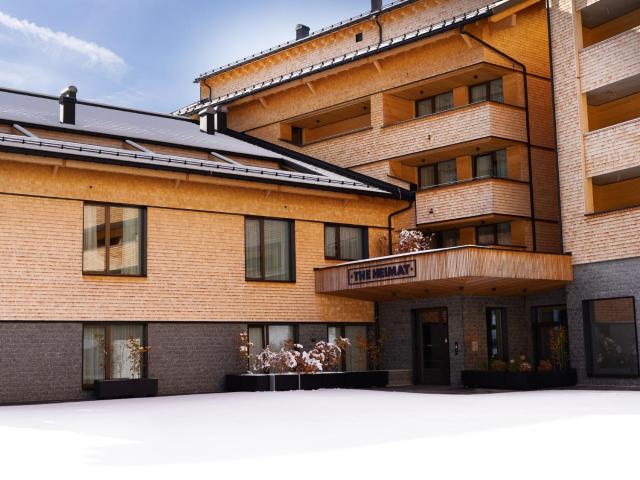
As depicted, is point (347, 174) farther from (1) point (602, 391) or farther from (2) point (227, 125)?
(1) point (602, 391)

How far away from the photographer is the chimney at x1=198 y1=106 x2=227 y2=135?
32781 millimetres

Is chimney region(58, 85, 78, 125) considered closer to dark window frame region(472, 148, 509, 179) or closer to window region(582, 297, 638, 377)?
dark window frame region(472, 148, 509, 179)

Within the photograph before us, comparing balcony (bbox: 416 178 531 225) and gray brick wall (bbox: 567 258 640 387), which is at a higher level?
balcony (bbox: 416 178 531 225)

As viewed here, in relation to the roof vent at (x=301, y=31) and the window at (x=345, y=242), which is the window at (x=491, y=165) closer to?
the window at (x=345, y=242)

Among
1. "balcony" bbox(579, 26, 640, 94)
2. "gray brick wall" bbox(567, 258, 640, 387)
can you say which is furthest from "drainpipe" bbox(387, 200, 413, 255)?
"balcony" bbox(579, 26, 640, 94)

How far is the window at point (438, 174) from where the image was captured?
3133cm

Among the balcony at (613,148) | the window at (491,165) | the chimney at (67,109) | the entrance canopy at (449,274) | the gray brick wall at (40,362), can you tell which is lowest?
the gray brick wall at (40,362)

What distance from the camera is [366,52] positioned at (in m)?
31.4

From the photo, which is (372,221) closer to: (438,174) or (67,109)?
(438,174)

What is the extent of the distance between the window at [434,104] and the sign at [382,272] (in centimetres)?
789

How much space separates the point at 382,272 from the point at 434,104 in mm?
8884

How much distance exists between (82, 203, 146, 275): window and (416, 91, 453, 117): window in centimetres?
1226

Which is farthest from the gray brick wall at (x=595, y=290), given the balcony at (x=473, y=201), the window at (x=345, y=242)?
the window at (x=345, y=242)

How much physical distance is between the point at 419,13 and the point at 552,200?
9.13 metres
